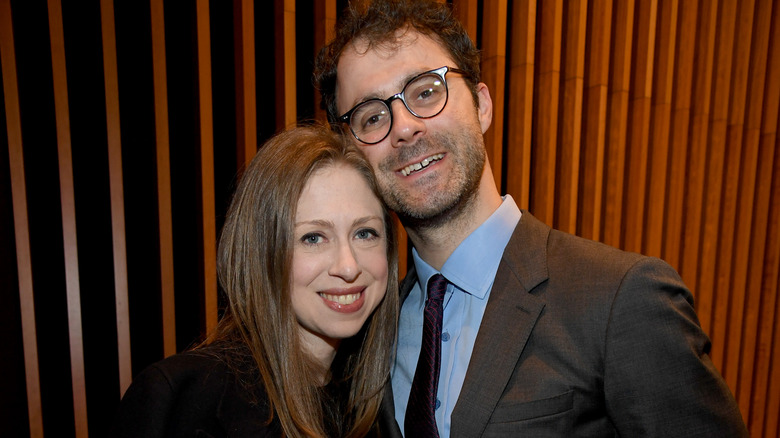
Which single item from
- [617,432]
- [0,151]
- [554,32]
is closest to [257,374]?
[617,432]

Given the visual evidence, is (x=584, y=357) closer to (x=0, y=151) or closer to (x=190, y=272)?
(x=190, y=272)

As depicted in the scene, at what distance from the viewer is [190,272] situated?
219 centimetres

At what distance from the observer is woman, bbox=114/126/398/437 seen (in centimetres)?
122

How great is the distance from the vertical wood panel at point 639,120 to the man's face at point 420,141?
5.68ft

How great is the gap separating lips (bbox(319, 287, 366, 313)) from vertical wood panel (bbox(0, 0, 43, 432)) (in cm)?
136

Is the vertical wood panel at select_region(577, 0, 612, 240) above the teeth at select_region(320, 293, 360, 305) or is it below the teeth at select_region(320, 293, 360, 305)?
above

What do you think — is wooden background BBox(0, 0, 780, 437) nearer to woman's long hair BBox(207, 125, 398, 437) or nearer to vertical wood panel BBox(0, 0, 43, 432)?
vertical wood panel BBox(0, 0, 43, 432)

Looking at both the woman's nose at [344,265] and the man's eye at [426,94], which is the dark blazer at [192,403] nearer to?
the woman's nose at [344,265]

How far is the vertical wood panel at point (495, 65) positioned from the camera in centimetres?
246

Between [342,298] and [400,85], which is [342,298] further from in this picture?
[400,85]

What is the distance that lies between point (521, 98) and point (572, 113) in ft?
1.05

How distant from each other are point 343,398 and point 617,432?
32.2 inches

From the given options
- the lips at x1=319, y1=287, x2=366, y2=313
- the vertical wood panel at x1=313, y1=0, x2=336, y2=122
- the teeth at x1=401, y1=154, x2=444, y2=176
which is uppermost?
the vertical wood panel at x1=313, y1=0, x2=336, y2=122

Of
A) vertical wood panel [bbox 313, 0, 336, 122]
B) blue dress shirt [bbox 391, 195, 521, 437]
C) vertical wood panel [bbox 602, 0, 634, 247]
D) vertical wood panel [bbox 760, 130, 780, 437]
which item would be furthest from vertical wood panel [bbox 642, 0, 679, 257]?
vertical wood panel [bbox 313, 0, 336, 122]
